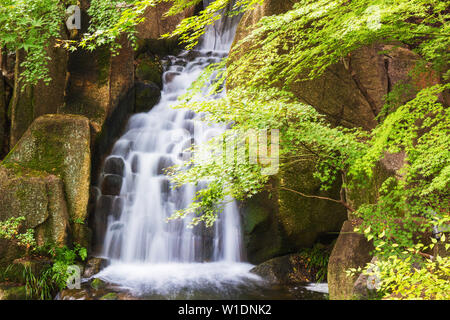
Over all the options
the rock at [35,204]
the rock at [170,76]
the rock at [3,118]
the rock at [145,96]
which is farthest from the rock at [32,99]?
the rock at [170,76]

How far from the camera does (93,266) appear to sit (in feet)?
22.0

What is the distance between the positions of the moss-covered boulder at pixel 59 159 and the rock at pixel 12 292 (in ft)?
5.09

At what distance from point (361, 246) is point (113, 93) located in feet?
25.0

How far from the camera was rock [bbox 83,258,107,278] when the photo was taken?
6.52 metres

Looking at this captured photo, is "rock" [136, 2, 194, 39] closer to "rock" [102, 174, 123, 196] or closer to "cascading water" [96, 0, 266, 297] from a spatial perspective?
"cascading water" [96, 0, 266, 297]

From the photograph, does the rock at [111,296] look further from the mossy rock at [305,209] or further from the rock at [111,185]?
the mossy rock at [305,209]

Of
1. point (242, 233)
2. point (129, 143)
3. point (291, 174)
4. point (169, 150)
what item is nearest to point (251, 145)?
point (291, 174)

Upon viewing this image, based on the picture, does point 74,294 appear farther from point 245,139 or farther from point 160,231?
point 245,139

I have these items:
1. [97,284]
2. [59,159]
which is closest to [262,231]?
[97,284]

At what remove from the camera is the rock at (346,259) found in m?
4.53

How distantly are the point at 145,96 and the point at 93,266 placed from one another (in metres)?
5.86

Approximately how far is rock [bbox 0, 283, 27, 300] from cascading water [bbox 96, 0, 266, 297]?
55.8 inches

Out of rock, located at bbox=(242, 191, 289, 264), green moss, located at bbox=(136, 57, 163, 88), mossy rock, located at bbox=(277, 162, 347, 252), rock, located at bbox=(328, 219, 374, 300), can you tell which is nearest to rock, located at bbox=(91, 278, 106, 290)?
rock, located at bbox=(242, 191, 289, 264)

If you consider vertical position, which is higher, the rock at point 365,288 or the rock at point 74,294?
the rock at point 365,288
